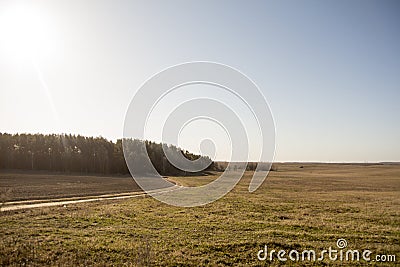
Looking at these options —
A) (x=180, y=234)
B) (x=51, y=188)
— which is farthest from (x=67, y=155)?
(x=180, y=234)

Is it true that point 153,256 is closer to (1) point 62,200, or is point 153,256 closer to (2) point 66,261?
(2) point 66,261

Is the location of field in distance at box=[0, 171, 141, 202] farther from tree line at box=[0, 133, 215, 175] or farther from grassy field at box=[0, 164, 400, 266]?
tree line at box=[0, 133, 215, 175]

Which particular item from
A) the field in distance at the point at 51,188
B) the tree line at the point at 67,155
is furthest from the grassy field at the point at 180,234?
the tree line at the point at 67,155

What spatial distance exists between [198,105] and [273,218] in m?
12.6

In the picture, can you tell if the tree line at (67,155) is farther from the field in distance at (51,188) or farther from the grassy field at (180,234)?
the grassy field at (180,234)

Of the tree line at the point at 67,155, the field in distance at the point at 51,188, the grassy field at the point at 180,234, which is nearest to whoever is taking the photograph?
the grassy field at the point at 180,234

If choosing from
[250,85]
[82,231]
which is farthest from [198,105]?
[82,231]

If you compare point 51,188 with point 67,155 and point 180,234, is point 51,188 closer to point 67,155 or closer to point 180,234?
point 180,234

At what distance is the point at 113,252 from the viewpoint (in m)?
17.9

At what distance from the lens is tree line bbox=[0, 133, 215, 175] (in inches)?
4277

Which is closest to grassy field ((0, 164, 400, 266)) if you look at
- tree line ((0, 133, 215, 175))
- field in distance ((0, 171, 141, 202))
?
field in distance ((0, 171, 141, 202))

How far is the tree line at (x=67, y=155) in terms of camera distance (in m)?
109

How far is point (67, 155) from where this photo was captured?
116 metres

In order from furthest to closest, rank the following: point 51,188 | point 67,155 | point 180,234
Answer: point 67,155 → point 51,188 → point 180,234
